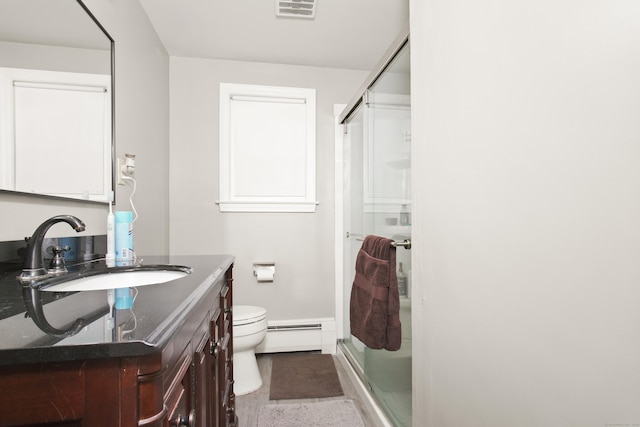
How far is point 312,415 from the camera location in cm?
163

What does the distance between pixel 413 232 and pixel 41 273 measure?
112cm

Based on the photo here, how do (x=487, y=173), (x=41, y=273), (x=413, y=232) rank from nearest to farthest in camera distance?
(x=487, y=173)
(x=41, y=273)
(x=413, y=232)

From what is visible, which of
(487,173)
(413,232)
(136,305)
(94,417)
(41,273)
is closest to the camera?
(94,417)

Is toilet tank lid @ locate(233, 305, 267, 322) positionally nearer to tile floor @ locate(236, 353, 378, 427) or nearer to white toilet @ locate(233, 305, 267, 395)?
white toilet @ locate(233, 305, 267, 395)

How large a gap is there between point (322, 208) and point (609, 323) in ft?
6.89

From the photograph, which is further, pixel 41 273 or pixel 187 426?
pixel 41 273

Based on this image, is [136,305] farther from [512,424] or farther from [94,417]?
[512,424]

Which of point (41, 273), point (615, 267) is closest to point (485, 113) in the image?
point (615, 267)

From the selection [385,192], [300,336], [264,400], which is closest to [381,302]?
[385,192]

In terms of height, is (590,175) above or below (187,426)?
above

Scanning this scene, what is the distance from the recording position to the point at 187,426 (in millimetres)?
612

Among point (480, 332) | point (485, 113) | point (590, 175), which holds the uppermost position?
point (485, 113)

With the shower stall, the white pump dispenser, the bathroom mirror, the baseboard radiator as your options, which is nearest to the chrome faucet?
the bathroom mirror

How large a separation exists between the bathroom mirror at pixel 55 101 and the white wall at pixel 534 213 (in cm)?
125
